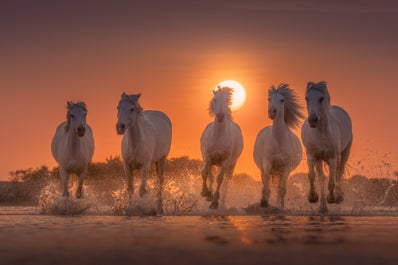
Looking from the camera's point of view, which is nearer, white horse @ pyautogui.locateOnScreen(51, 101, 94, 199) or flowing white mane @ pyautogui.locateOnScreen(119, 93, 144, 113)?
flowing white mane @ pyautogui.locateOnScreen(119, 93, 144, 113)

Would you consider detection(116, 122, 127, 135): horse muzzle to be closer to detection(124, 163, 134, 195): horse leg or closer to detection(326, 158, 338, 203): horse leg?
detection(124, 163, 134, 195): horse leg

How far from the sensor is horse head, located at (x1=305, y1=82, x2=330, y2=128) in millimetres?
12285

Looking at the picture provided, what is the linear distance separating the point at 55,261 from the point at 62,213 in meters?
7.73

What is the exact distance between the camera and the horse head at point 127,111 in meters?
12.8

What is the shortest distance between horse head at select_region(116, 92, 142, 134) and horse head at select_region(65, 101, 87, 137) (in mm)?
1158

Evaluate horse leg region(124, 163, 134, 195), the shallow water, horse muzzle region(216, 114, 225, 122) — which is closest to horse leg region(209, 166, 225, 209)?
horse muzzle region(216, 114, 225, 122)

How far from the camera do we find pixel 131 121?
13.2 meters

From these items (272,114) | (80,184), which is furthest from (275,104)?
(80,184)

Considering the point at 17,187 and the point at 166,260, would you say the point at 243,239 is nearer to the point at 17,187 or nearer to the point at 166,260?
the point at 166,260

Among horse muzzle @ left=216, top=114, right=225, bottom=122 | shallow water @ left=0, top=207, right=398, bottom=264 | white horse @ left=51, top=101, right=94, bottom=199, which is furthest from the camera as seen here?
horse muzzle @ left=216, top=114, right=225, bottom=122

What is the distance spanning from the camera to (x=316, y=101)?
41.0 ft

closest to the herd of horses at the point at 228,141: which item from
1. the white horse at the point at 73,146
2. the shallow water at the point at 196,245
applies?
the white horse at the point at 73,146

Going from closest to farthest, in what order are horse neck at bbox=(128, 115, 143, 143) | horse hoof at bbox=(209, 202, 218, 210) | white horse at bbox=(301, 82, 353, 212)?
white horse at bbox=(301, 82, 353, 212), horse neck at bbox=(128, 115, 143, 143), horse hoof at bbox=(209, 202, 218, 210)

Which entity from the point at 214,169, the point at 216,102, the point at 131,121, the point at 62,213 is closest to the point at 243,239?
the point at 62,213
